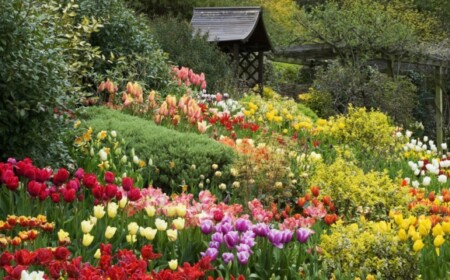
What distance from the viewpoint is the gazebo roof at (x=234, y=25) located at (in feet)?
55.0

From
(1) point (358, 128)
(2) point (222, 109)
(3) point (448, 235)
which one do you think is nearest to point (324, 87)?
(2) point (222, 109)

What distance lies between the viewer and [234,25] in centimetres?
1742

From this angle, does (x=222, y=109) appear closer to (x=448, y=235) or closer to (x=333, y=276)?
(x=448, y=235)

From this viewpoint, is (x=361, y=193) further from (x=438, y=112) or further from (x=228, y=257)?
(x=438, y=112)

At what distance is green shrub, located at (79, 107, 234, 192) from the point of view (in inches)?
267

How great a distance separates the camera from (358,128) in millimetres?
9320

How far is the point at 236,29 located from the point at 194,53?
3385mm

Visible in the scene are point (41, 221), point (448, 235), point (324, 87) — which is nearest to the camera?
point (41, 221)

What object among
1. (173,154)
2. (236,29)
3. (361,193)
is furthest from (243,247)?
(236,29)

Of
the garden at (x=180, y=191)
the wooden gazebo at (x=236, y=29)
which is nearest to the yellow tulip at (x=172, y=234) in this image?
the garden at (x=180, y=191)

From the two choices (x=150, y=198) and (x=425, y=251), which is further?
(x=150, y=198)

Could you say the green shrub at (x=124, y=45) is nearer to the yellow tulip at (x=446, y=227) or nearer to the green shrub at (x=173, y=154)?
the green shrub at (x=173, y=154)

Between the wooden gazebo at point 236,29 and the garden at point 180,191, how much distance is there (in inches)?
259

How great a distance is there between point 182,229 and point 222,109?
22.3 feet
